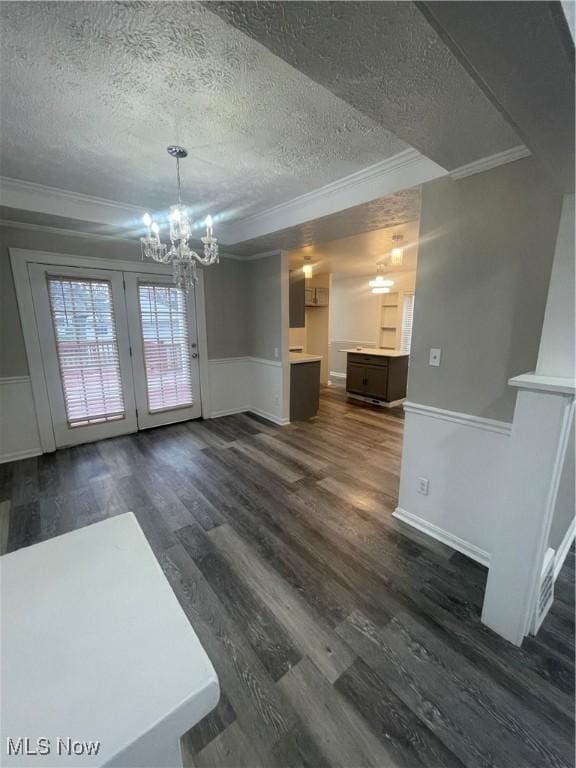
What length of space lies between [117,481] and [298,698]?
7.42ft

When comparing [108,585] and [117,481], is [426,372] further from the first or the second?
[117,481]

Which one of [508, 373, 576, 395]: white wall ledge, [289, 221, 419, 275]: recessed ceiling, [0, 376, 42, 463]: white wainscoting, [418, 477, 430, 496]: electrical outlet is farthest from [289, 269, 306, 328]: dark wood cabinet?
[508, 373, 576, 395]: white wall ledge

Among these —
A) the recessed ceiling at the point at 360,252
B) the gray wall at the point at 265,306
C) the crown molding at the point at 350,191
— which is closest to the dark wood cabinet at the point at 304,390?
the gray wall at the point at 265,306

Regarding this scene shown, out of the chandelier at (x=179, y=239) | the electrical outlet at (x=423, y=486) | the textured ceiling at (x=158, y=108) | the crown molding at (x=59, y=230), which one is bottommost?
the electrical outlet at (x=423, y=486)

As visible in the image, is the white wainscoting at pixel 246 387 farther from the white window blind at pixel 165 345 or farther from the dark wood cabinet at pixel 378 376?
the dark wood cabinet at pixel 378 376

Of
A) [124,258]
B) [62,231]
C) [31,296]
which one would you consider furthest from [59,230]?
[31,296]

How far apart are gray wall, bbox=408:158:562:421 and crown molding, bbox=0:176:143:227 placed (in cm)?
280

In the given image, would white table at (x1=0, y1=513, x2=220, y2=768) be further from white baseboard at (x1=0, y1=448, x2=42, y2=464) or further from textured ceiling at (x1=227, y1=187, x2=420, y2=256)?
white baseboard at (x1=0, y1=448, x2=42, y2=464)

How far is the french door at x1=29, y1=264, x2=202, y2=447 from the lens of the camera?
3.25m

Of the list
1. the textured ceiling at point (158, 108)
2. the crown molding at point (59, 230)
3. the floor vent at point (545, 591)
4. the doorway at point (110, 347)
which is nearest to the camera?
the textured ceiling at point (158, 108)

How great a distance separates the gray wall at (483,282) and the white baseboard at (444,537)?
840mm

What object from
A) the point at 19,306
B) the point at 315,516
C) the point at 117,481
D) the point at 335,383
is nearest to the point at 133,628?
the point at 315,516

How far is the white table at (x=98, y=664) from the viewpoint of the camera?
0.40 meters

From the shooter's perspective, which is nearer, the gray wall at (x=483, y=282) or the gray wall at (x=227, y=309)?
the gray wall at (x=483, y=282)
